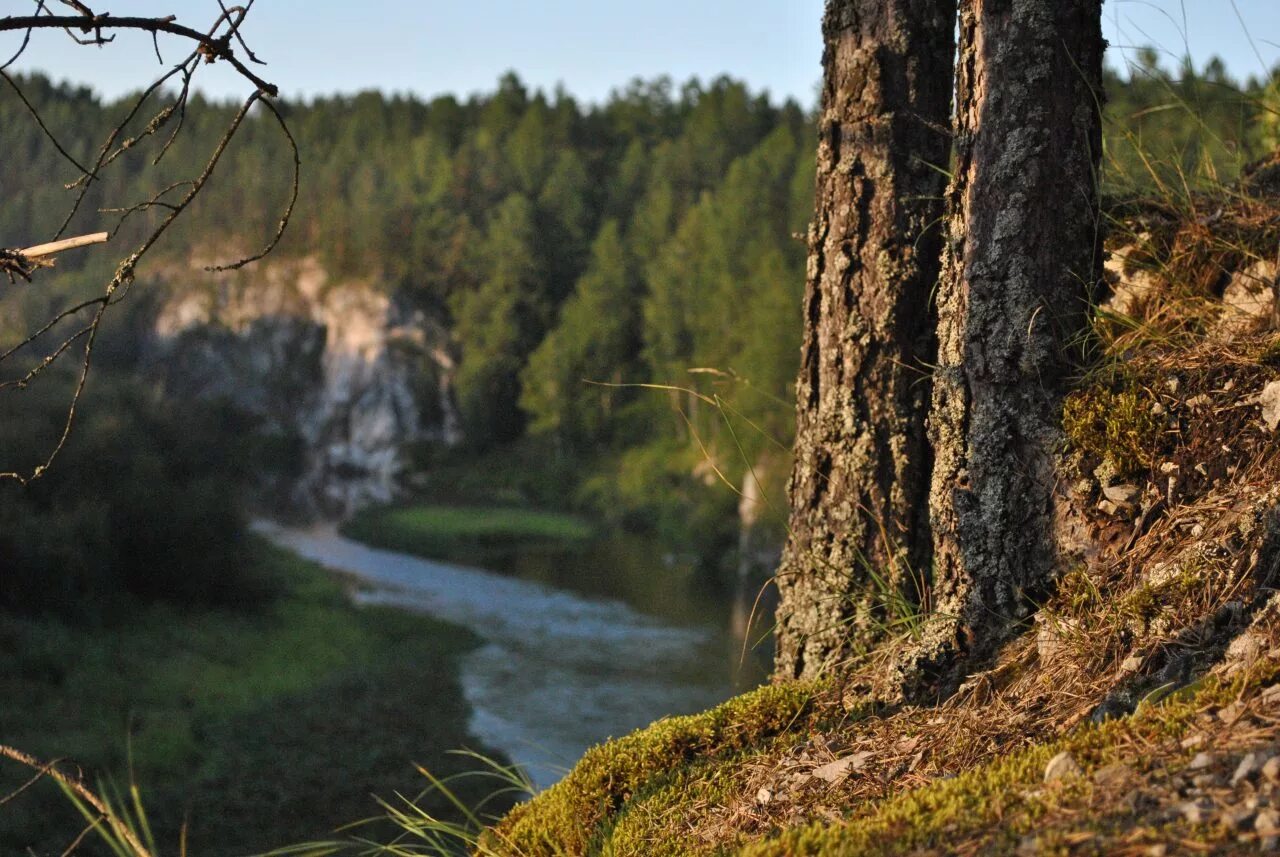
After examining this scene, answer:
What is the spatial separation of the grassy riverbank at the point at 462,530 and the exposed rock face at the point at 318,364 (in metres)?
12.4

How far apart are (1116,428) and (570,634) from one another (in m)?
26.5

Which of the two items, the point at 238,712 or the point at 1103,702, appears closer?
the point at 1103,702

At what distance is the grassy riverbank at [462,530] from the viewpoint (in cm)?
4469

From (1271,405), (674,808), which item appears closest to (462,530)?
(674,808)

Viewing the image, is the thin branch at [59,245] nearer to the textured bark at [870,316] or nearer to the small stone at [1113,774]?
the small stone at [1113,774]

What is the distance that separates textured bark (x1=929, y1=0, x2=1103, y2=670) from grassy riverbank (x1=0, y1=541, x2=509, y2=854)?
13379mm

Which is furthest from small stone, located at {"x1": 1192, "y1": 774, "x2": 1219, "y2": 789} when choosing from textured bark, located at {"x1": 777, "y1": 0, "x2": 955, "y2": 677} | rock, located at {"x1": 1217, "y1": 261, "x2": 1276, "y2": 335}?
textured bark, located at {"x1": 777, "y1": 0, "x2": 955, "y2": 677}

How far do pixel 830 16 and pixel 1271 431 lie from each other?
6.72 feet

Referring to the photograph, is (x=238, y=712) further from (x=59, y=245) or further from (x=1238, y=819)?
(x=1238, y=819)

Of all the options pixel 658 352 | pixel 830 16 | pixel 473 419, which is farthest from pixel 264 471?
pixel 830 16

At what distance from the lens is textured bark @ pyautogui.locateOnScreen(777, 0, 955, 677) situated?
3.99 metres

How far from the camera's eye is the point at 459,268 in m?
77.6

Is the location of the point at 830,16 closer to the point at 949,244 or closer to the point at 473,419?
the point at 949,244

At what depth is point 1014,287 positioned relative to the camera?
3398 mm
